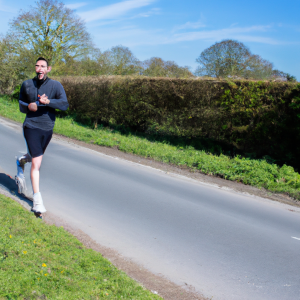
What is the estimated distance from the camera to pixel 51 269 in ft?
9.66

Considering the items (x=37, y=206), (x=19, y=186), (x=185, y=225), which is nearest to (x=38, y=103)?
(x=37, y=206)

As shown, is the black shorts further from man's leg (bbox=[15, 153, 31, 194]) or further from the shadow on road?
the shadow on road

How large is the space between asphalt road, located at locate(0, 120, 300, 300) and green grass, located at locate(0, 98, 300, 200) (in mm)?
1026

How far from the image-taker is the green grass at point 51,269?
2.60 meters

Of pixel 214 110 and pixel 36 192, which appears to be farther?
pixel 214 110

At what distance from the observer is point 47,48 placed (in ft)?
Answer: 90.6

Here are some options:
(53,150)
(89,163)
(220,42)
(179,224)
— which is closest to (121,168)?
(89,163)

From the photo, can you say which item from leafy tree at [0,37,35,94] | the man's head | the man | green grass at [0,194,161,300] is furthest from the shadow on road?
leafy tree at [0,37,35,94]

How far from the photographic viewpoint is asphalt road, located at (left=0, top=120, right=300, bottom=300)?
12.2ft

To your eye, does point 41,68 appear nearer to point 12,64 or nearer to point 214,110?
point 214,110

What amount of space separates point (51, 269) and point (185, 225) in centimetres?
275

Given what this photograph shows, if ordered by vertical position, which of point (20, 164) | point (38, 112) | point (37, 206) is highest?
point (38, 112)

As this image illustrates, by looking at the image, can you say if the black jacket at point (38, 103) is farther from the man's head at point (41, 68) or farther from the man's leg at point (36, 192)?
the man's leg at point (36, 192)

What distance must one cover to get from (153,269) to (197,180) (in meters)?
4.82
